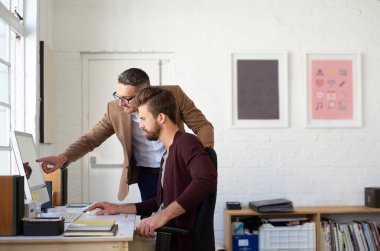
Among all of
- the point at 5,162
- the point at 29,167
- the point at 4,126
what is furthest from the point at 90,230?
the point at 4,126

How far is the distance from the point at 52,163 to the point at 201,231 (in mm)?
1007

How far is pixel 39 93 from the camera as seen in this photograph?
3566 millimetres

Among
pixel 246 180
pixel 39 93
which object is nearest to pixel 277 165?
pixel 246 180

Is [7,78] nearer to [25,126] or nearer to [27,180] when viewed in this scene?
[25,126]

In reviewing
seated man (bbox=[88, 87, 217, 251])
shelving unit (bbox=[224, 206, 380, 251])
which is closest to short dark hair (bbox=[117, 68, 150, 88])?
seated man (bbox=[88, 87, 217, 251])

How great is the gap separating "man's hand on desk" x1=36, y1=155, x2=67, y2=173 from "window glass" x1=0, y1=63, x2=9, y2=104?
2.83ft

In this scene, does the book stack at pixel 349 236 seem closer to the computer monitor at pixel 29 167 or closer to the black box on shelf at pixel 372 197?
the black box on shelf at pixel 372 197

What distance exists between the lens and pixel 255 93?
4195mm

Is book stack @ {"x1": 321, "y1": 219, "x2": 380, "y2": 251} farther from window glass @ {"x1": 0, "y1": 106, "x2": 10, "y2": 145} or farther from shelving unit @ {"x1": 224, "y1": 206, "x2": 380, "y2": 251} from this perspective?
window glass @ {"x1": 0, "y1": 106, "x2": 10, "y2": 145}

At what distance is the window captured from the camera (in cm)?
315

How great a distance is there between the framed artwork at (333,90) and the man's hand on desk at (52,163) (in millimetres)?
2400

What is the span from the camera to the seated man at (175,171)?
191 centimetres

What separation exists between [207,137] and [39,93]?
160 cm

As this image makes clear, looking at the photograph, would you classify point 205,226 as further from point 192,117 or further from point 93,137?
point 93,137
